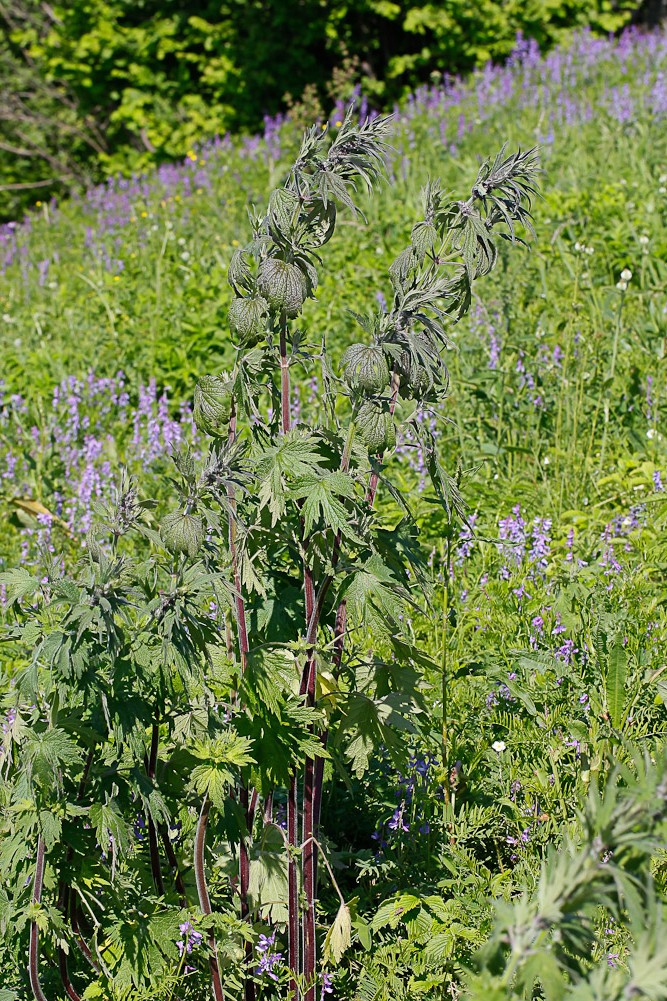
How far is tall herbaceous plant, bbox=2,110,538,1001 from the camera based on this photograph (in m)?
1.64

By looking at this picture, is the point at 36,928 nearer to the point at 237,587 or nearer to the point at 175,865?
the point at 175,865

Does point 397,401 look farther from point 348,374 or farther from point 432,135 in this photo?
point 432,135

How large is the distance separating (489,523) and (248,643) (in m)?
1.60

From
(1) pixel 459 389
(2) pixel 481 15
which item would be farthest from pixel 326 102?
(1) pixel 459 389

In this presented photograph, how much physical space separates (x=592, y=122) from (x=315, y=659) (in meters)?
6.35

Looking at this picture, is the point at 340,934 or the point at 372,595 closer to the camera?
the point at 372,595

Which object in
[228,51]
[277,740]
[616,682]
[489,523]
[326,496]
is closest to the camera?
[326,496]

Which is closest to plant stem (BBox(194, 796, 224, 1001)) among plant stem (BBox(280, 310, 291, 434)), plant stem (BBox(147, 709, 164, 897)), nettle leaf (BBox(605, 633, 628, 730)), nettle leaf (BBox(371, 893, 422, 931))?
plant stem (BBox(147, 709, 164, 897))

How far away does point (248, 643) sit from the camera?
187 centimetres

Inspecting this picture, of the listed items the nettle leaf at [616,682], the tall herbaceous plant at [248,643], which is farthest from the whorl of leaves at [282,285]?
the nettle leaf at [616,682]

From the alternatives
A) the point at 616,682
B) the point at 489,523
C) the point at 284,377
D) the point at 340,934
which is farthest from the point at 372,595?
the point at 489,523

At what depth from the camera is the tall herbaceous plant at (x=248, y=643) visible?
1.64m

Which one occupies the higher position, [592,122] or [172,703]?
[592,122]

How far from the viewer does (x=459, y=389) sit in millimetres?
4004
